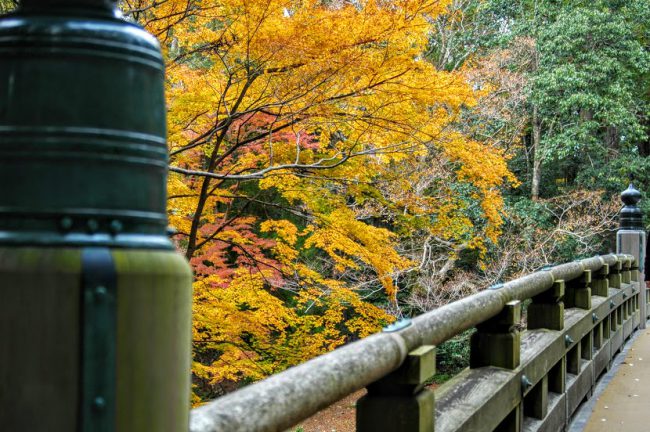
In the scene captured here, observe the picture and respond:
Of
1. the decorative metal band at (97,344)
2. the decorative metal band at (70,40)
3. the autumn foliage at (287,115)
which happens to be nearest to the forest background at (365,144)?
the autumn foliage at (287,115)

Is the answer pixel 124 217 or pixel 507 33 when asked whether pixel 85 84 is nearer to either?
pixel 124 217

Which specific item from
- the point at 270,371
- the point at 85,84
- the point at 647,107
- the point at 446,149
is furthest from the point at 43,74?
the point at 647,107

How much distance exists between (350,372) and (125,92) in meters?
1.16

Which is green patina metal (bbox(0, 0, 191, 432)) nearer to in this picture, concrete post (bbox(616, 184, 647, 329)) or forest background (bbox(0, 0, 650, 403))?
forest background (bbox(0, 0, 650, 403))

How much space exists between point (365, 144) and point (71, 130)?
9279 mm

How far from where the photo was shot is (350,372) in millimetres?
2088

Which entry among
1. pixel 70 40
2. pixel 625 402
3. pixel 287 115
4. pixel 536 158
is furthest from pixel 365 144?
pixel 536 158

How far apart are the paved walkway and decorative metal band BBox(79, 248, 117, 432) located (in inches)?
215

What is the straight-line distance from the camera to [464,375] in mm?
3705

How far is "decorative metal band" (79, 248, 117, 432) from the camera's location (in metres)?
1.08

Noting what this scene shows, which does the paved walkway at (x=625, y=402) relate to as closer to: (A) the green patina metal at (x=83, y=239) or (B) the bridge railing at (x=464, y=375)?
(B) the bridge railing at (x=464, y=375)

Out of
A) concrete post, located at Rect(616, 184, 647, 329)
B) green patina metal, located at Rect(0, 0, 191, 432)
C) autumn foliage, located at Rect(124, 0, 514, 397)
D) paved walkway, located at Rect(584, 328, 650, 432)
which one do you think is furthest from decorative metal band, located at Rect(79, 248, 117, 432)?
concrete post, located at Rect(616, 184, 647, 329)

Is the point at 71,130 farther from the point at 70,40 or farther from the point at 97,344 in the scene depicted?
the point at 97,344

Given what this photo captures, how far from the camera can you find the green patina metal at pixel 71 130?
1119mm
